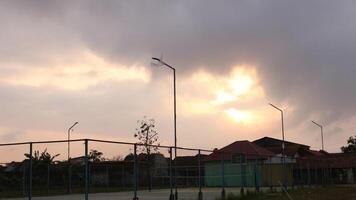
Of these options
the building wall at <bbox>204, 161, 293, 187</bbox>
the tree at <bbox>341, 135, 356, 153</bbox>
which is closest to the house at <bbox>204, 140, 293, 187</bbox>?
the building wall at <bbox>204, 161, 293, 187</bbox>

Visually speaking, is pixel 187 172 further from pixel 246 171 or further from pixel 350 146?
pixel 350 146

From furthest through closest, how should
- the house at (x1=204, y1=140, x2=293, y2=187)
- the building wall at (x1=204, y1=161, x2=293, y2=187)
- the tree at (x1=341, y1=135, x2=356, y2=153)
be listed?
the tree at (x1=341, y1=135, x2=356, y2=153)
the building wall at (x1=204, y1=161, x2=293, y2=187)
the house at (x1=204, y1=140, x2=293, y2=187)

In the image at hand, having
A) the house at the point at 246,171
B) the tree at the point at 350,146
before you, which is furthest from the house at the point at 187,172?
the tree at the point at 350,146

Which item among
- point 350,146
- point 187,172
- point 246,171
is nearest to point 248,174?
point 246,171

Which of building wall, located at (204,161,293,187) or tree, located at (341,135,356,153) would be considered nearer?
building wall, located at (204,161,293,187)

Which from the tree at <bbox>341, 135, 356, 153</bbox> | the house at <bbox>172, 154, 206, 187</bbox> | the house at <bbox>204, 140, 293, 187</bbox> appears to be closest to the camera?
the house at <bbox>172, 154, 206, 187</bbox>

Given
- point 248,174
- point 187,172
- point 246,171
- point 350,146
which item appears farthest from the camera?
point 350,146

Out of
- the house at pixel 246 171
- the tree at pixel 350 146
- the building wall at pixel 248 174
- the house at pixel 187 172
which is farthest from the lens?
the tree at pixel 350 146

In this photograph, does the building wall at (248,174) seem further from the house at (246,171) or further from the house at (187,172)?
the house at (187,172)

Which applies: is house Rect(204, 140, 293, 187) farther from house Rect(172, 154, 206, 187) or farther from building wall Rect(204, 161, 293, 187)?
house Rect(172, 154, 206, 187)

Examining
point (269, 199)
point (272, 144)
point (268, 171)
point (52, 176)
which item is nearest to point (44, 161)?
point (52, 176)

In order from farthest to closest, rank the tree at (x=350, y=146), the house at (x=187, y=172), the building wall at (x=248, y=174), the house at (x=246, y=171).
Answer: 1. the tree at (x=350, y=146)
2. the building wall at (x=248, y=174)
3. the house at (x=246, y=171)
4. the house at (x=187, y=172)

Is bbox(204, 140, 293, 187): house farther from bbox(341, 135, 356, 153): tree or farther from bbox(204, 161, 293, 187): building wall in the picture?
bbox(341, 135, 356, 153): tree

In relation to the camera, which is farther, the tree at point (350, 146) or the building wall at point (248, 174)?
the tree at point (350, 146)
